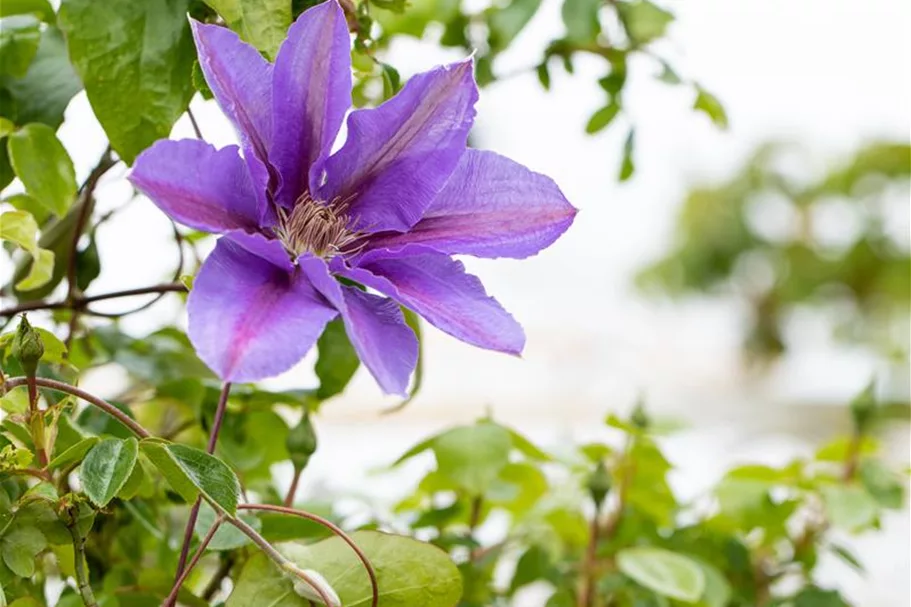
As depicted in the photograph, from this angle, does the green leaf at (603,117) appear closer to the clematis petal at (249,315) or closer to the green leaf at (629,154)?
the green leaf at (629,154)

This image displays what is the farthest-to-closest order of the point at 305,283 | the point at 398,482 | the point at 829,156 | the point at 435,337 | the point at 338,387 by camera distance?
the point at 829,156 → the point at 435,337 → the point at 398,482 → the point at 338,387 → the point at 305,283

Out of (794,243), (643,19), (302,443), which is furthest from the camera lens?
(794,243)

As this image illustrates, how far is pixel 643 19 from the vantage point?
0.48m

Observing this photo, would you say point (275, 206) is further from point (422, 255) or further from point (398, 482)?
point (398, 482)

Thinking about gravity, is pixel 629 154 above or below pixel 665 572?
above

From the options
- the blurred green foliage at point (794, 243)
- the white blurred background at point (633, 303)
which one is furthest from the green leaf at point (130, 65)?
the blurred green foliage at point (794, 243)

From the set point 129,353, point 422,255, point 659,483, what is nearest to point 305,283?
point 422,255

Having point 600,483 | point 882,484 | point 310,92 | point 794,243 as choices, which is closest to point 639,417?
point 600,483

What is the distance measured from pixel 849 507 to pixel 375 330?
1.17 feet

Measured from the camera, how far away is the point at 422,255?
0.96 ft

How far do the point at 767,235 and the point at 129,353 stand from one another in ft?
15.4

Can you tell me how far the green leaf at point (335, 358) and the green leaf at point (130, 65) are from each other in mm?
106

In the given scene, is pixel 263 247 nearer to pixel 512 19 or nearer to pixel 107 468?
pixel 107 468

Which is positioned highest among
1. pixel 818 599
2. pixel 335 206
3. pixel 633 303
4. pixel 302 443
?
pixel 335 206
